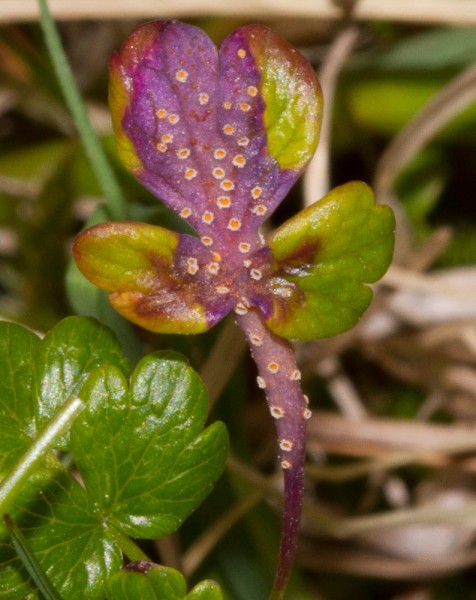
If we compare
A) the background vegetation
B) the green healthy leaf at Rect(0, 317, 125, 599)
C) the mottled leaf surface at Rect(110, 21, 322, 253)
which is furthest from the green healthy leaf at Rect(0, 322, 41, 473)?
the background vegetation

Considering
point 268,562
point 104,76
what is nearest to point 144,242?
point 268,562

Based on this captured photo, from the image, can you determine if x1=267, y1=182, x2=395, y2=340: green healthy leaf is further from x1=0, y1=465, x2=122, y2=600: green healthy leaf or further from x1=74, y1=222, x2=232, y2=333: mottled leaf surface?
x1=0, y1=465, x2=122, y2=600: green healthy leaf

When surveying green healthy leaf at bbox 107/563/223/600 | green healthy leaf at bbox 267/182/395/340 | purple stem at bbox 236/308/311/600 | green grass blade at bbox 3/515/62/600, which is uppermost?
green healthy leaf at bbox 267/182/395/340

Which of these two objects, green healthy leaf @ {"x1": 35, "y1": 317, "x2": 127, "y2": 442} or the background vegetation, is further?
the background vegetation

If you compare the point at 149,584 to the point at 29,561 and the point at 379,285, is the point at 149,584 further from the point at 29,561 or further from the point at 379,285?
the point at 379,285

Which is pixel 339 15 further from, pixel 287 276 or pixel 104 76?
pixel 287 276

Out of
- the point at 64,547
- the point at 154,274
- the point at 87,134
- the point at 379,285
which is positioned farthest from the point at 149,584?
the point at 379,285
